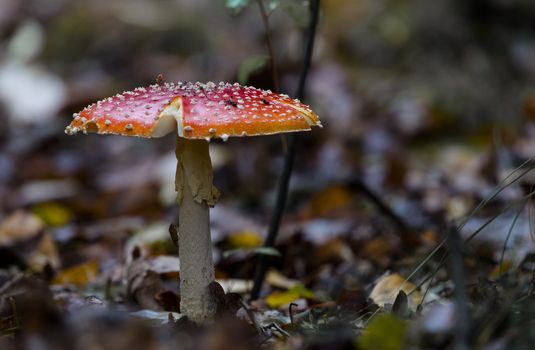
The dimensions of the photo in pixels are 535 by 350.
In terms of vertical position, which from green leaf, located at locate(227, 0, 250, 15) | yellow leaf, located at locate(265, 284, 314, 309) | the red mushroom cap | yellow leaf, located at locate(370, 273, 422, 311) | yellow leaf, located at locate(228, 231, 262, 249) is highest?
green leaf, located at locate(227, 0, 250, 15)

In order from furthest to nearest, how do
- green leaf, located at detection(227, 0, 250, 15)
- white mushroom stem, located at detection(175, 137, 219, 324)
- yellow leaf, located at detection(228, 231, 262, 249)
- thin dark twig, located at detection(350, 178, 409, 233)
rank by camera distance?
yellow leaf, located at detection(228, 231, 262, 249), thin dark twig, located at detection(350, 178, 409, 233), green leaf, located at detection(227, 0, 250, 15), white mushroom stem, located at detection(175, 137, 219, 324)

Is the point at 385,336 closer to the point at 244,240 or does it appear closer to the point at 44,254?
the point at 244,240

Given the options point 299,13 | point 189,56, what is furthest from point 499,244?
point 189,56

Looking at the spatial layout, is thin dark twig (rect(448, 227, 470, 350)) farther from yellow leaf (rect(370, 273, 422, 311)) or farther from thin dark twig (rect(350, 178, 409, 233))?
thin dark twig (rect(350, 178, 409, 233))

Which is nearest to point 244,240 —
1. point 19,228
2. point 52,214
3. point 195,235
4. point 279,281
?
point 279,281

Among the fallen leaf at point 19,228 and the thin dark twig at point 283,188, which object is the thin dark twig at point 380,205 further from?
the fallen leaf at point 19,228

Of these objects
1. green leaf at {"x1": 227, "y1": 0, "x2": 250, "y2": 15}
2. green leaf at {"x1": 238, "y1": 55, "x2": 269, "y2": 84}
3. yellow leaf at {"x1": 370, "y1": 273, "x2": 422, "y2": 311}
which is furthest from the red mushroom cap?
yellow leaf at {"x1": 370, "y1": 273, "x2": 422, "y2": 311}
